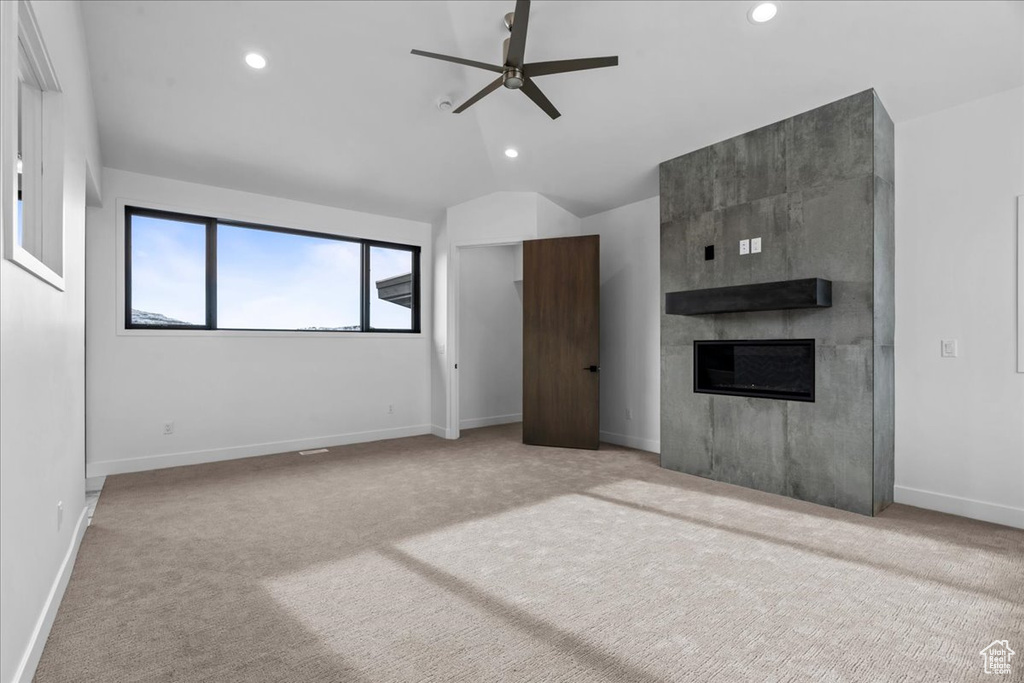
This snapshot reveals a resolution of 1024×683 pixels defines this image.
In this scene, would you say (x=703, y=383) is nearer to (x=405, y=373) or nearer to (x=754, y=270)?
(x=754, y=270)

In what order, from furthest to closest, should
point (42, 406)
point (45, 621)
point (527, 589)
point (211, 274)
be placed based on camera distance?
point (211, 274) < point (527, 589) < point (42, 406) < point (45, 621)

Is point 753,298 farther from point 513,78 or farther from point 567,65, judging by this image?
point 513,78

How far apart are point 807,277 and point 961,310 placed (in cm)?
92

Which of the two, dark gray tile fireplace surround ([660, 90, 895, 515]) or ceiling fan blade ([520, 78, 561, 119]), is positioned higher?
ceiling fan blade ([520, 78, 561, 119])

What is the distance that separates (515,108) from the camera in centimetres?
426

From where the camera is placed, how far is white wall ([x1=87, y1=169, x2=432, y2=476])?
13.9 feet

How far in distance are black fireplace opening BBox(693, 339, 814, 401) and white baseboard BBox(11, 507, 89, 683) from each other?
4118 mm

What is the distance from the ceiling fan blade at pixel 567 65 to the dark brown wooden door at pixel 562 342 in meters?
2.25

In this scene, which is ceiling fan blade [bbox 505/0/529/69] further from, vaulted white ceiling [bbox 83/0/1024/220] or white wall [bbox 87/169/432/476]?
white wall [bbox 87/169/432/476]

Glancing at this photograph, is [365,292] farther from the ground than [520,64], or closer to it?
closer to it

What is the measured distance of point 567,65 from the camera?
306cm

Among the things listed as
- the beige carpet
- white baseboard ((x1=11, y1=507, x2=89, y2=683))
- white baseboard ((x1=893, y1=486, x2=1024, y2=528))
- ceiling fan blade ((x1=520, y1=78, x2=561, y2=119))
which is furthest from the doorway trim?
white baseboard ((x1=893, y1=486, x2=1024, y2=528))
